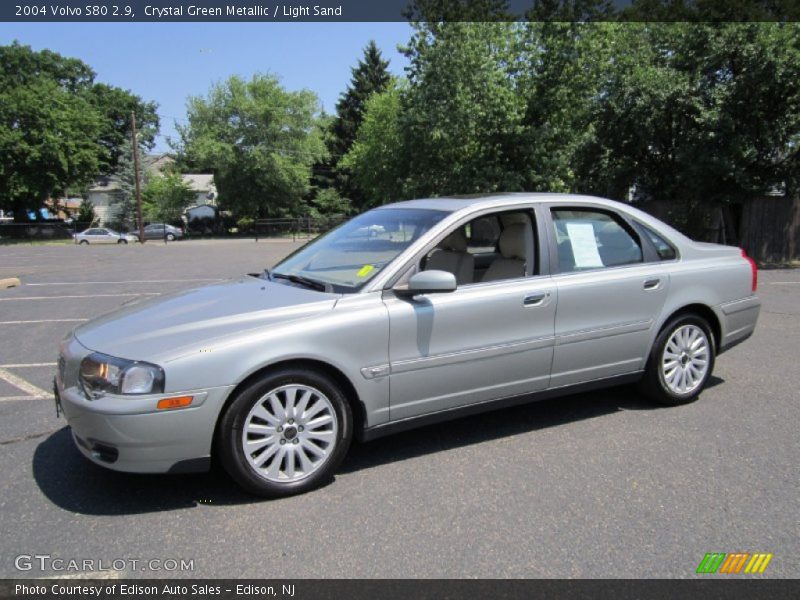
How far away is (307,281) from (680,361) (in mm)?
2931

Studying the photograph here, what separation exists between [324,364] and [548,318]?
1594 millimetres

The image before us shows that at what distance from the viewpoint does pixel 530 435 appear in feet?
14.1

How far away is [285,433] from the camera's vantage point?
3.38 m

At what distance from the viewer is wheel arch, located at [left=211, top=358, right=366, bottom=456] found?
3.27 m

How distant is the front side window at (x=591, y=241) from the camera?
4441 millimetres

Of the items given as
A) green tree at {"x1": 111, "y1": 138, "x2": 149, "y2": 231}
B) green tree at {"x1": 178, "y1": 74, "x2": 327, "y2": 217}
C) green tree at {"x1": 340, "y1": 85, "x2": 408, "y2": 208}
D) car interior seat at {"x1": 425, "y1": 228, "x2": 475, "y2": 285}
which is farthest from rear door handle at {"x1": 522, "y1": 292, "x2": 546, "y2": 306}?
green tree at {"x1": 111, "y1": 138, "x2": 149, "y2": 231}

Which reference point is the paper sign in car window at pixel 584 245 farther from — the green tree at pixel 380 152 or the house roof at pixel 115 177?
the house roof at pixel 115 177

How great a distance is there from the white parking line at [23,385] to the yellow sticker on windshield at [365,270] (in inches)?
124

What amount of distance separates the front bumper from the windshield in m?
1.09

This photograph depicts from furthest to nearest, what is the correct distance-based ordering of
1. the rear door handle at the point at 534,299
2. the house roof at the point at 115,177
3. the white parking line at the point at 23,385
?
the house roof at the point at 115,177
the white parking line at the point at 23,385
the rear door handle at the point at 534,299

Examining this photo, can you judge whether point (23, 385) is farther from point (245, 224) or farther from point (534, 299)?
point (245, 224)

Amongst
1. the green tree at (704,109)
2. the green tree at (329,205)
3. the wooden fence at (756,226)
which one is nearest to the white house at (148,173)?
the green tree at (329,205)

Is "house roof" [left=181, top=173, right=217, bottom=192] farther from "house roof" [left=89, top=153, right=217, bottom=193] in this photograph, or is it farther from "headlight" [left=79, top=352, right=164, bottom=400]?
"headlight" [left=79, top=352, right=164, bottom=400]
